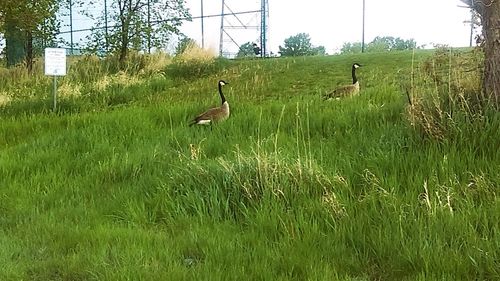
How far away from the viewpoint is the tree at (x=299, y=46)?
1249 inches

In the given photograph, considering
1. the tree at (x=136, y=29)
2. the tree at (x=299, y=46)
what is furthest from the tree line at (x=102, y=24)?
the tree at (x=299, y=46)

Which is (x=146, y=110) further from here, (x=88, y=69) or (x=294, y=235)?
(x=88, y=69)

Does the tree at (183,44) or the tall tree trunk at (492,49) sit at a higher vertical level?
the tree at (183,44)

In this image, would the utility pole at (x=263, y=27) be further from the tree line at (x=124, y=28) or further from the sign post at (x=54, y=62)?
the sign post at (x=54, y=62)

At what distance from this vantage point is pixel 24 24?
1590 centimetres

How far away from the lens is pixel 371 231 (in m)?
3.73

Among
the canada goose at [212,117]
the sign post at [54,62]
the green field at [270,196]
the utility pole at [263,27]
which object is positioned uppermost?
the utility pole at [263,27]

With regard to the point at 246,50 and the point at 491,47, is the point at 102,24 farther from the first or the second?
the point at 491,47

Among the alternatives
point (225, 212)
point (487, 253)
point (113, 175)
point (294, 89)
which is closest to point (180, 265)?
point (225, 212)

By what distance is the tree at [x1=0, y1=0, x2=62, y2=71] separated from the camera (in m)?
15.0

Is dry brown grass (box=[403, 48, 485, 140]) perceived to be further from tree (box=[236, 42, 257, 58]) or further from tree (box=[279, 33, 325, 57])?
tree (box=[279, 33, 325, 57])

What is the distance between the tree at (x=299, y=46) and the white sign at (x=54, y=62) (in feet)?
69.0

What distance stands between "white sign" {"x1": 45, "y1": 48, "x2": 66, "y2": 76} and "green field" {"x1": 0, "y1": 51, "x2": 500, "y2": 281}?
287cm

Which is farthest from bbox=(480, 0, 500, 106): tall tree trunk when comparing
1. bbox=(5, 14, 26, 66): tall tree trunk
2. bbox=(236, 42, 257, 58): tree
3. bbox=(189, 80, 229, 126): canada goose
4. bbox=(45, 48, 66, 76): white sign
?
bbox=(236, 42, 257, 58): tree
